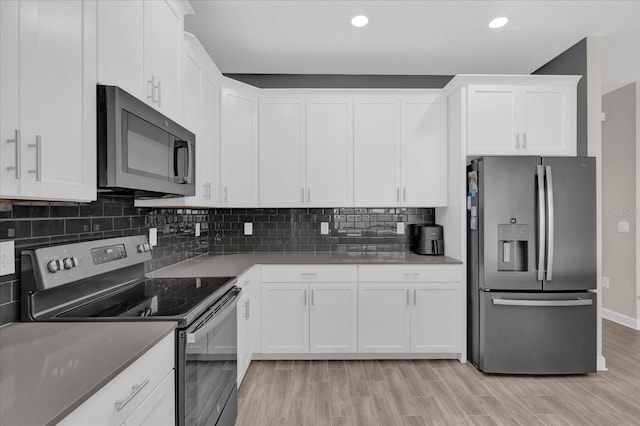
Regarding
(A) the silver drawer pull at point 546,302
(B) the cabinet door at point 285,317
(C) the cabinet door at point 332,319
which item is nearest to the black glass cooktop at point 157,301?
(B) the cabinet door at point 285,317

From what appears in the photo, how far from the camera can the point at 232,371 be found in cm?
208

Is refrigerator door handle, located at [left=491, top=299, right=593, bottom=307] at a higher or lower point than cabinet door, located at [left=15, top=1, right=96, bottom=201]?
lower

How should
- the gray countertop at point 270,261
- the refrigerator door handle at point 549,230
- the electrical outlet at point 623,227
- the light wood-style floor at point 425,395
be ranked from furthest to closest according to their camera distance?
the electrical outlet at point 623,227, the refrigerator door handle at point 549,230, the gray countertop at point 270,261, the light wood-style floor at point 425,395

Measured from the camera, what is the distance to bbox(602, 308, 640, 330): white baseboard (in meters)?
3.99

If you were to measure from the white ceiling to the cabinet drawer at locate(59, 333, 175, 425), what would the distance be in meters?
2.30

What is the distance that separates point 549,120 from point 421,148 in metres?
1.07

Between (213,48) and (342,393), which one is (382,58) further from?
(342,393)

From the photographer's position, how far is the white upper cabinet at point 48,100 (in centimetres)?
96

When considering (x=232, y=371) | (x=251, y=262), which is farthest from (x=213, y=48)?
(x=232, y=371)

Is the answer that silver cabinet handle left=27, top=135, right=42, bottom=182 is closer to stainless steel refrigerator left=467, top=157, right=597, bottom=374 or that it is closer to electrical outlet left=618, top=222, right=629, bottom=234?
stainless steel refrigerator left=467, top=157, right=597, bottom=374

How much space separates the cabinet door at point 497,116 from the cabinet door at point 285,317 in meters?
1.93

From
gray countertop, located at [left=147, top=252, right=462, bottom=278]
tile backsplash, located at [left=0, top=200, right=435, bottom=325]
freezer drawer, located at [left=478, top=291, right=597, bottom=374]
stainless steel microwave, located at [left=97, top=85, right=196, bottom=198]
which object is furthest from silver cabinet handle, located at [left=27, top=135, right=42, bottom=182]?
freezer drawer, located at [left=478, top=291, right=597, bottom=374]

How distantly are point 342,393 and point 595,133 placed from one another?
9.59ft

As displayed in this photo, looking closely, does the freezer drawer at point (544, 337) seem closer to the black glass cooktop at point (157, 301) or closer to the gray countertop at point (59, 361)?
the black glass cooktop at point (157, 301)
